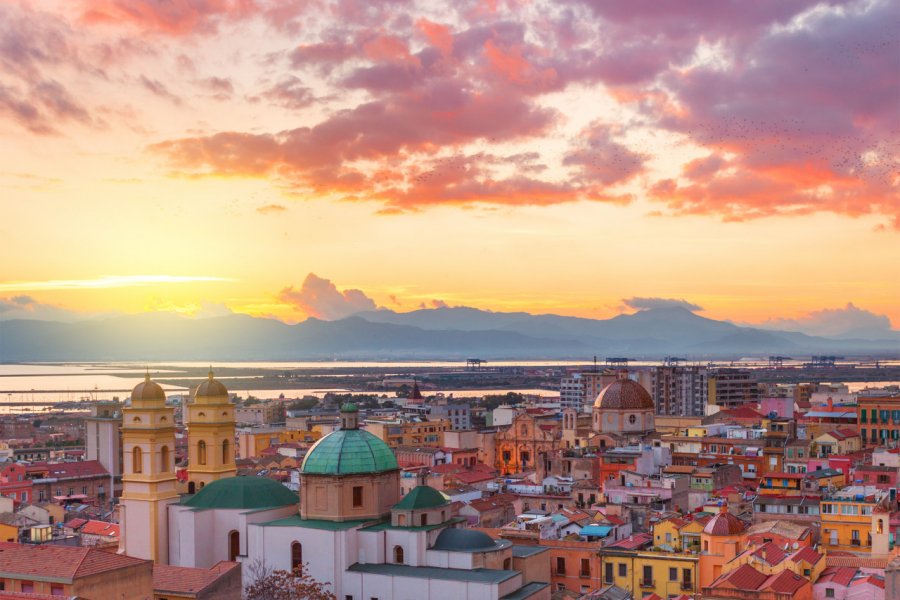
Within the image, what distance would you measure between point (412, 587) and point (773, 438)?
3683 centimetres

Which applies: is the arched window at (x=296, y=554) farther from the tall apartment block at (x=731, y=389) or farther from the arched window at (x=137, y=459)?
the tall apartment block at (x=731, y=389)

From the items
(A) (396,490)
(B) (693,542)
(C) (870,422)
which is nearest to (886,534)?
(B) (693,542)

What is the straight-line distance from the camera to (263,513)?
3903 centimetres

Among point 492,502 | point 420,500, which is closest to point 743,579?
point 420,500

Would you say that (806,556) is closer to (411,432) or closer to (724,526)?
(724,526)

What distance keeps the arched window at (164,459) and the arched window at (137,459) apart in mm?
677

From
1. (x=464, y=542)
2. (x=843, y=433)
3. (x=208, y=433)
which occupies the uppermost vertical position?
(x=208, y=433)

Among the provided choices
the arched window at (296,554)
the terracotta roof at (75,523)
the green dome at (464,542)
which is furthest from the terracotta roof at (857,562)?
the terracotta roof at (75,523)

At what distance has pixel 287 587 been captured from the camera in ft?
110

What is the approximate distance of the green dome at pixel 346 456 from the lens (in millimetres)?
38219

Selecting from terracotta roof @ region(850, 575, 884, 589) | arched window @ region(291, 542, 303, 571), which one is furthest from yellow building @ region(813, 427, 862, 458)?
arched window @ region(291, 542, 303, 571)

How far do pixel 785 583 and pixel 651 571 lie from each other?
22.1ft

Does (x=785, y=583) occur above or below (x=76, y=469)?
above

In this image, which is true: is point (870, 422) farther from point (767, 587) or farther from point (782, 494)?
point (767, 587)
